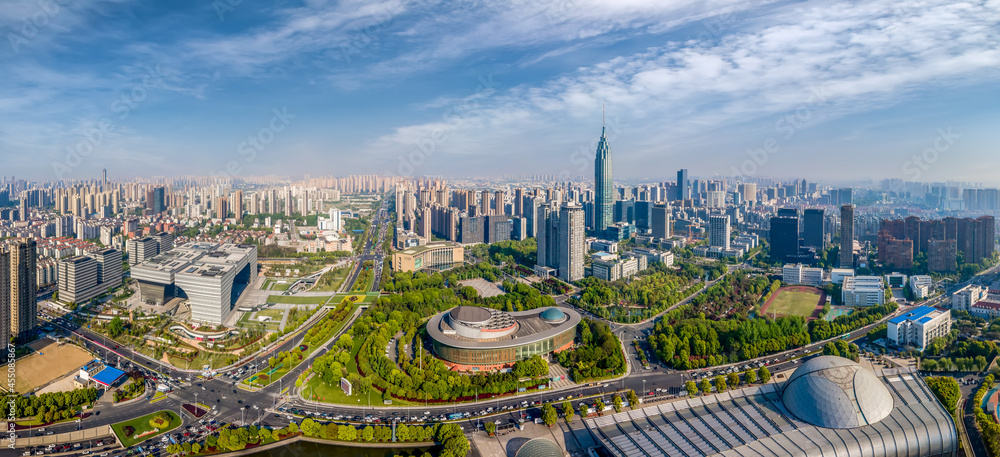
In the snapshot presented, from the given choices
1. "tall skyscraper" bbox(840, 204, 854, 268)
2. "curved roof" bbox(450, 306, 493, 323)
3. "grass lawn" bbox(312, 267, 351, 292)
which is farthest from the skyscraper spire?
"curved roof" bbox(450, 306, 493, 323)

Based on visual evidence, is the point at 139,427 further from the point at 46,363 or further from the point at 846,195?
the point at 846,195

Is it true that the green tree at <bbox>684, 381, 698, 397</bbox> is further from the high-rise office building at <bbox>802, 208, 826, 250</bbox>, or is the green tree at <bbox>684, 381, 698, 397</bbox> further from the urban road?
the high-rise office building at <bbox>802, 208, 826, 250</bbox>

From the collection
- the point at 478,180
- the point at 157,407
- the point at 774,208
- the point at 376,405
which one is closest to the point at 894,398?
the point at 376,405

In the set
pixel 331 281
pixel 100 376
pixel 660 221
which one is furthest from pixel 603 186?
pixel 100 376

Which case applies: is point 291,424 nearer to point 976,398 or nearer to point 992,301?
point 976,398

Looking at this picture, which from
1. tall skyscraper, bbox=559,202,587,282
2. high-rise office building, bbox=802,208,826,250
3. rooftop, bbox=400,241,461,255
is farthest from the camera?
high-rise office building, bbox=802,208,826,250

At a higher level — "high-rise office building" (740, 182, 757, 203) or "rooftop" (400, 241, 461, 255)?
"high-rise office building" (740, 182, 757, 203)

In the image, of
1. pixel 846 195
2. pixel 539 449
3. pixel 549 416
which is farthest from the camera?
pixel 846 195
